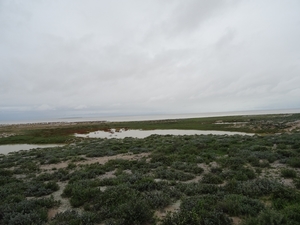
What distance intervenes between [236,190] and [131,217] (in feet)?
15.5

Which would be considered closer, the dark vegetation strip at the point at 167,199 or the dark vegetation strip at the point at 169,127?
the dark vegetation strip at the point at 167,199

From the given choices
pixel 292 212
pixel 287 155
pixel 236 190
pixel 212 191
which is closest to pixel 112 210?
pixel 212 191

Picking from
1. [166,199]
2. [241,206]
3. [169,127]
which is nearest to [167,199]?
[166,199]

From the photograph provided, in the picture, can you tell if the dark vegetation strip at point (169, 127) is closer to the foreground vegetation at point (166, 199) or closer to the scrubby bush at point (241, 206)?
the foreground vegetation at point (166, 199)

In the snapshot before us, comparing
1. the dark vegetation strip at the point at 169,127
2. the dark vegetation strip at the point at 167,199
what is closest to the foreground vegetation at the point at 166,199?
the dark vegetation strip at the point at 167,199

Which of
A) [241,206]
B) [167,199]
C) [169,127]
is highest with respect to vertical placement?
[241,206]

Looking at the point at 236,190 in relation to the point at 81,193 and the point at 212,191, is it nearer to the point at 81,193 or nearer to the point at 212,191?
the point at 212,191

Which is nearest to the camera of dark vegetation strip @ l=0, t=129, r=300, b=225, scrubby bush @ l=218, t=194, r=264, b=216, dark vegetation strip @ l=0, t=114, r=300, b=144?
dark vegetation strip @ l=0, t=129, r=300, b=225

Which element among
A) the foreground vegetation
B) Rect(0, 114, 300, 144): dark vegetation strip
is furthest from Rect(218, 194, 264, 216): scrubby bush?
Rect(0, 114, 300, 144): dark vegetation strip

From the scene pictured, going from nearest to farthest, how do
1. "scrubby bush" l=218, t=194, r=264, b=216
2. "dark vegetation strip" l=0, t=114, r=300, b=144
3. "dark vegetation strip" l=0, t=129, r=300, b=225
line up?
"dark vegetation strip" l=0, t=129, r=300, b=225
"scrubby bush" l=218, t=194, r=264, b=216
"dark vegetation strip" l=0, t=114, r=300, b=144

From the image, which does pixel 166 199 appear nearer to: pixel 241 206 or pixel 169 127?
pixel 241 206

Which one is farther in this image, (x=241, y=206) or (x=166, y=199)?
(x=166, y=199)

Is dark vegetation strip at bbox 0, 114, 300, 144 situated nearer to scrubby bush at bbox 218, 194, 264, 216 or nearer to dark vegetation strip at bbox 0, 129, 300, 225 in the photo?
dark vegetation strip at bbox 0, 129, 300, 225

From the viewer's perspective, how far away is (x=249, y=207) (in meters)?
6.05
